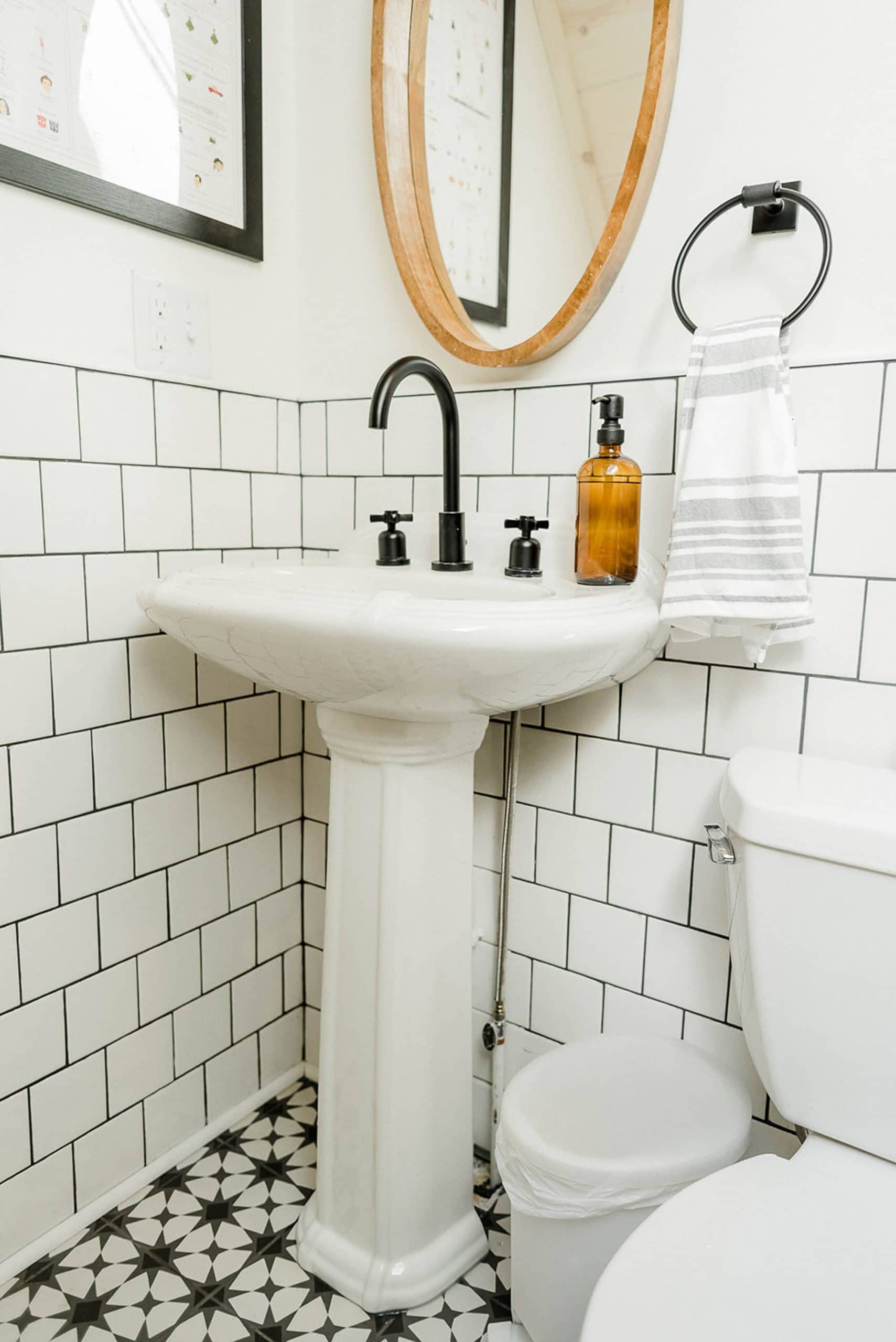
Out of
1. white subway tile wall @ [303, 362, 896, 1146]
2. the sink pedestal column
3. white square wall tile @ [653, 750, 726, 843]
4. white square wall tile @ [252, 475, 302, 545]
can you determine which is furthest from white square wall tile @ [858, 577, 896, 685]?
white square wall tile @ [252, 475, 302, 545]

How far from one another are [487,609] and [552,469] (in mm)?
471

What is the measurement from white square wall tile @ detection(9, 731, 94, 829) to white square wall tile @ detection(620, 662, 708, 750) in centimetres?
72

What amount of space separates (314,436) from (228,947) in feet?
2.76

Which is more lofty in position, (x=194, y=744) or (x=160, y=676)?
(x=160, y=676)

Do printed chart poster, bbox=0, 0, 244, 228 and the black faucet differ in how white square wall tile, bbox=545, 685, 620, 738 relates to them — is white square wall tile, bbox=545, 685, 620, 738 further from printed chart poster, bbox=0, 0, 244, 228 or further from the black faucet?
printed chart poster, bbox=0, 0, 244, 228

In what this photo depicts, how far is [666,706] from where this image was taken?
3.88ft

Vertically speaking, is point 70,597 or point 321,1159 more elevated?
point 70,597

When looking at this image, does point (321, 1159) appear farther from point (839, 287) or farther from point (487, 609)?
point (839, 287)

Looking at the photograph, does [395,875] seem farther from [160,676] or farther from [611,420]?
[611,420]

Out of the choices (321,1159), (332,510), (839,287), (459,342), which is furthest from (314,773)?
(839,287)

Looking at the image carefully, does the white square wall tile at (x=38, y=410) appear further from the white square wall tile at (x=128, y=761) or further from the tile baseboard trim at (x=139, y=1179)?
the tile baseboard trim at (x=139, y=1179)

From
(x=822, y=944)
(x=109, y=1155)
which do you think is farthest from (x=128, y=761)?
(x=822, y=944)

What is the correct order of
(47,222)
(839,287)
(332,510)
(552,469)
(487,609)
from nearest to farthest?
(487,609), (839,287), (47,222), (552,469), (332,510)

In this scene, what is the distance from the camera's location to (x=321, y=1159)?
121cm
